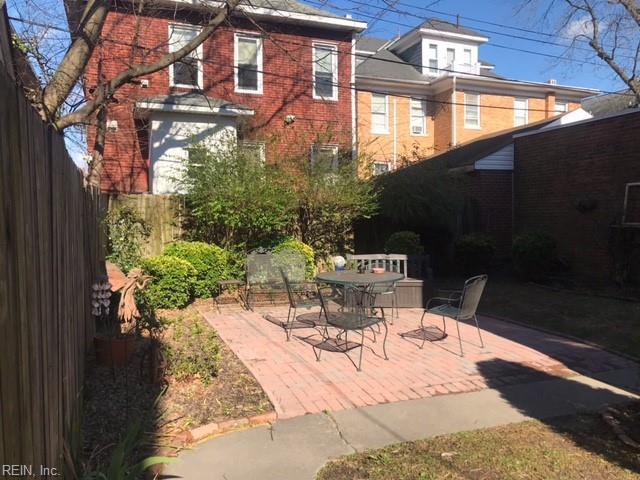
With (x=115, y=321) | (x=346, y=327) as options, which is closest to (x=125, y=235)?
(x=115, y=321)

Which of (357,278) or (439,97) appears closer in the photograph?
(357,278)

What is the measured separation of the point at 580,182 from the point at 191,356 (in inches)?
405

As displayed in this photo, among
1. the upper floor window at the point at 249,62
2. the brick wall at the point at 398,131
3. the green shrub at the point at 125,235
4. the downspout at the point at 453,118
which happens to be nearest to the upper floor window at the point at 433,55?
the brick wall at the point at 398,131

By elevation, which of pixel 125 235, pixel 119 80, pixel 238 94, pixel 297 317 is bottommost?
pixel 297 317

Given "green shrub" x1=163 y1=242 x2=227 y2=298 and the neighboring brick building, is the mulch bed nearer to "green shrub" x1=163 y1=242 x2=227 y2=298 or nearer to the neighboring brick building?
"green shrub" x1=163 y1=242 x2=227 y2=298

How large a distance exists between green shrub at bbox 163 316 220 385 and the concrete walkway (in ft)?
3.58

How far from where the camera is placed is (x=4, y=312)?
165 cm

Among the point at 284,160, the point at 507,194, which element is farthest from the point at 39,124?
the point at 507,194

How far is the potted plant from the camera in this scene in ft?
16.4

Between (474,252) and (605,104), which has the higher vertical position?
(605,104)

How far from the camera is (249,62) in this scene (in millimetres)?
14945

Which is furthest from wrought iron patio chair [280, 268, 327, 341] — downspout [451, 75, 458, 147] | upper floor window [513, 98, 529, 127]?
upper floor window [513, 98, 529, 127]

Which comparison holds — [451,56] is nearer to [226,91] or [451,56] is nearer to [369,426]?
[226,91]

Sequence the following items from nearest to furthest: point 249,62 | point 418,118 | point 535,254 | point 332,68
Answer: point 535,254 → point 249,62 → point 332,68 → point 418,118
